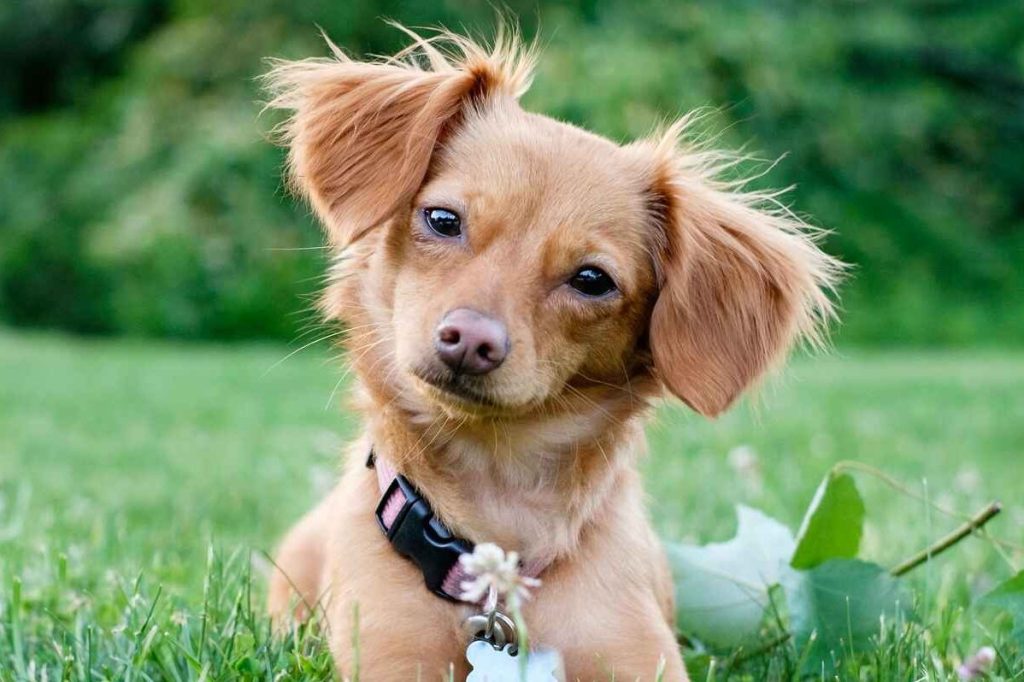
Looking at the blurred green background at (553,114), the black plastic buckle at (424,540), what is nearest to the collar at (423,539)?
the black plastic buckle at (424,540)

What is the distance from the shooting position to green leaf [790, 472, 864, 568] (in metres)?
2.93

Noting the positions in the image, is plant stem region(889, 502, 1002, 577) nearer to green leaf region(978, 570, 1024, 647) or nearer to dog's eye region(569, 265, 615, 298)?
green leaf region(978, 570, 1024, 647)

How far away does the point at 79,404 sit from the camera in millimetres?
8172

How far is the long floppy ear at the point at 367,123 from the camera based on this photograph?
2.71 metres

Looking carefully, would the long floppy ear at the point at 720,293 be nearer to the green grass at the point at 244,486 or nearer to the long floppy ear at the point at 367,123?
the green grass at the point at 244,486

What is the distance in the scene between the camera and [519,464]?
2699 mm

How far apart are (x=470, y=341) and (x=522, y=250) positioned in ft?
1.02

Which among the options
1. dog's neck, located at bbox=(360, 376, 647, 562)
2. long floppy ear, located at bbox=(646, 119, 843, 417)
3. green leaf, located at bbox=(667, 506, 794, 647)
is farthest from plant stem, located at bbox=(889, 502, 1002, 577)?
dog's neck, located at bbox=(360, 376, 647, 562)

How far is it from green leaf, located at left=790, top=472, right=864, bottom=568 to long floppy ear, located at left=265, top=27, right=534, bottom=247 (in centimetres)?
119

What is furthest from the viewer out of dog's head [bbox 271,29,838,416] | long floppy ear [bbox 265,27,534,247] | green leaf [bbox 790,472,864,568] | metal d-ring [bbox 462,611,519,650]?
green leaf [bbox 790,472,864,568]

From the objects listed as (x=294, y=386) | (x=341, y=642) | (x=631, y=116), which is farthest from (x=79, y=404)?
(x=631, y=116)

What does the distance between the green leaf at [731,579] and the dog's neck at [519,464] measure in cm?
45

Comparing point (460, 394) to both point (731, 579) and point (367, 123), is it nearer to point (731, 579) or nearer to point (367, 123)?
point (367, 123)

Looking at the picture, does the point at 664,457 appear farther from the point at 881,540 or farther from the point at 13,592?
the point at 13,592
